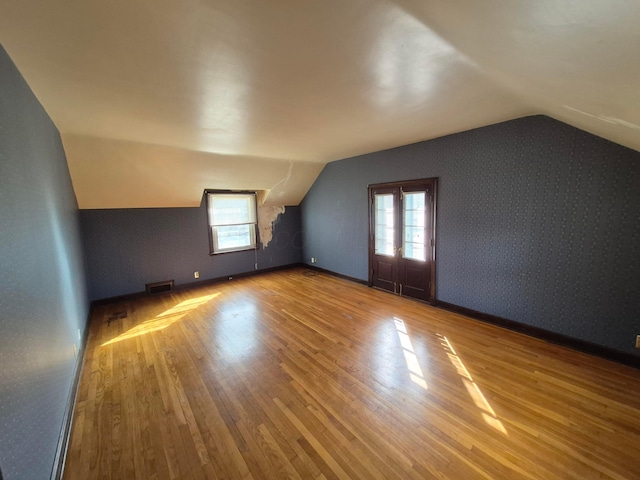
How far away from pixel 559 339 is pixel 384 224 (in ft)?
8.61

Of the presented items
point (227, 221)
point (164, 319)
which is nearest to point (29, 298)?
point (164, 319)

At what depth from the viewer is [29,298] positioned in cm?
142

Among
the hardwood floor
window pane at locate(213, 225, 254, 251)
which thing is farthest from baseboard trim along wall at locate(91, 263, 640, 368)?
window pane at locate(213, 225, 254, 251)

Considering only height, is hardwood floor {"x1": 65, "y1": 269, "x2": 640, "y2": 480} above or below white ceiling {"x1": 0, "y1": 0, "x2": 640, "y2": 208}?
below

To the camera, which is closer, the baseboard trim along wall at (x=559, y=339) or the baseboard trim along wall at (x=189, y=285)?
the baseboard trim along wall at (x=559, y=339)

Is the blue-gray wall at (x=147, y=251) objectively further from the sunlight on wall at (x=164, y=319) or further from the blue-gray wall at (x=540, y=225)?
the blue-gray wall at (x=540, y=225)

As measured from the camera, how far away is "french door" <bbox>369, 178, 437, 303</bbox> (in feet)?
12.7

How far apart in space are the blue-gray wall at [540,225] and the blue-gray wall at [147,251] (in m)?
3.96

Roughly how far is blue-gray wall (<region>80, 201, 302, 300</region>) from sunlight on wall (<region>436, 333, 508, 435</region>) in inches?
175

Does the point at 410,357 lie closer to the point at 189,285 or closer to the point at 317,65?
the point at 317,65

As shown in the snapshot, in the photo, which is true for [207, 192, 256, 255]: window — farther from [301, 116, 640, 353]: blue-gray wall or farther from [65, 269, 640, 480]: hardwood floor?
[301, 116, 640, 353]: blue-gray wall


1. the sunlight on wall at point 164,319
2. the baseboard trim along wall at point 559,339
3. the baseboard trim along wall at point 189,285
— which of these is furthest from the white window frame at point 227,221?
the baseboard trim along wall at point 559,339

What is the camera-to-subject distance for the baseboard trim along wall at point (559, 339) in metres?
2.40

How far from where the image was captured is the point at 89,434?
5.88 ft
